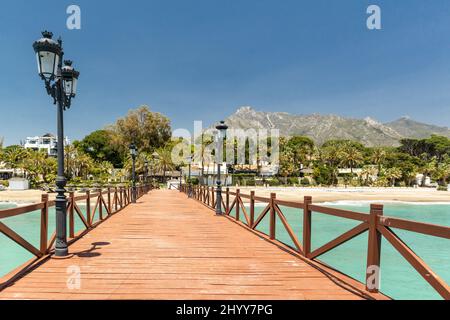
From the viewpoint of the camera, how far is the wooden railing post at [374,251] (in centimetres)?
365

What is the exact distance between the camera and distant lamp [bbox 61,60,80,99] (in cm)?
612

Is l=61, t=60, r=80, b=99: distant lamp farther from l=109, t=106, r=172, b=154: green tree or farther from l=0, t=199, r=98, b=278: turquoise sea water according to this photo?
l=109, t=106, r=172, b=154: green tree

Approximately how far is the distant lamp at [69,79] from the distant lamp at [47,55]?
0.80 metres

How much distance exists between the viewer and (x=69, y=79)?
243 inches

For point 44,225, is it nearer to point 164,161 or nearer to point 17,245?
point 17,245

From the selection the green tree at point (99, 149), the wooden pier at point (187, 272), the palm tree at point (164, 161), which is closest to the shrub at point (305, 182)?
the palm tree at point (164, 161)

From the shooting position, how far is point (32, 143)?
120688mm

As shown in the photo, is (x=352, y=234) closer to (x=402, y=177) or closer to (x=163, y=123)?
(x=163, y=123)

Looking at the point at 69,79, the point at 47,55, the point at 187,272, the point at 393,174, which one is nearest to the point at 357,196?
the point at 393,174

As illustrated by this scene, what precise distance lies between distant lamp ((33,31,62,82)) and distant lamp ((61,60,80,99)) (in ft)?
2.61

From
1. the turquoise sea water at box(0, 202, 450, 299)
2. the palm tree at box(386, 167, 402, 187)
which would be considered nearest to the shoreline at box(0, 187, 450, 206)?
the turquoise sea water at box(0, 202, 450, 299)
